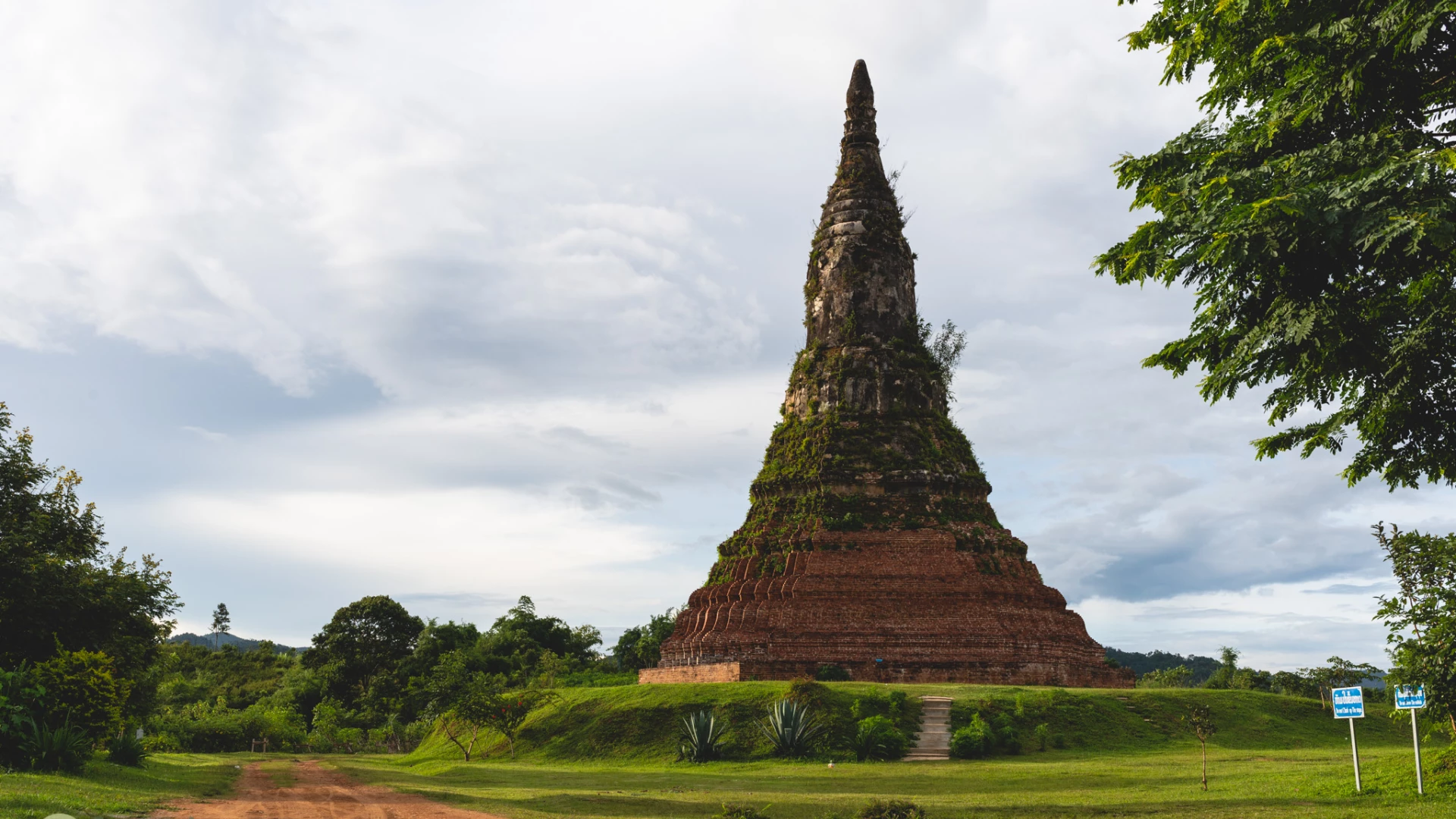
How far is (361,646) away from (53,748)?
50.2m

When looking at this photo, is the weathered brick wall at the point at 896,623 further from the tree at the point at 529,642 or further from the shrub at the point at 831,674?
the tree at the point at 529,642

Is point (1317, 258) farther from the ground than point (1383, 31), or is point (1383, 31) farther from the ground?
point (1383, 31)

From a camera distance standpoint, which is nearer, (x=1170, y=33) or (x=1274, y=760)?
(x=1170, y=33)

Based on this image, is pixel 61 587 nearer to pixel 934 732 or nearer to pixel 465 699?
pixel 465 699

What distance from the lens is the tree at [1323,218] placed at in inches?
396

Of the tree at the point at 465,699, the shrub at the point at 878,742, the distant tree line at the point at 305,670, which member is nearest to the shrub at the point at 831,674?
the distant tree line at the point at 305,670

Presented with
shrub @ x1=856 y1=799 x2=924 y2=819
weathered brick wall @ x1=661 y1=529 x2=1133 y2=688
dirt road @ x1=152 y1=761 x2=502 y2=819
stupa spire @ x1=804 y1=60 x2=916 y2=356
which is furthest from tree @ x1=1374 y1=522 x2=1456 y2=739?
stupa spire @ x1=804 y1=60 x2=916 y2=356

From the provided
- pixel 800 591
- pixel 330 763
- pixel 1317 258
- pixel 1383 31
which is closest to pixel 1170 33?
pixel 1383 31

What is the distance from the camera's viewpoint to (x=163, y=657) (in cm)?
3284

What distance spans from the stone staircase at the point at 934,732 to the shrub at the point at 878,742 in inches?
14.7

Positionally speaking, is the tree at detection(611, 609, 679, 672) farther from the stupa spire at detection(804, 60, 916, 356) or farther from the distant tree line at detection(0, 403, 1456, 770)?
the stupa spire at detection(804, 60, 916, 356)

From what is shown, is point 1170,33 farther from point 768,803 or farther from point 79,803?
point 79,803

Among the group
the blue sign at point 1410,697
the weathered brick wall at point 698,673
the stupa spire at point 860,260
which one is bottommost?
the weathered brick wall at point 698,673

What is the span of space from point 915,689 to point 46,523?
941 inches
